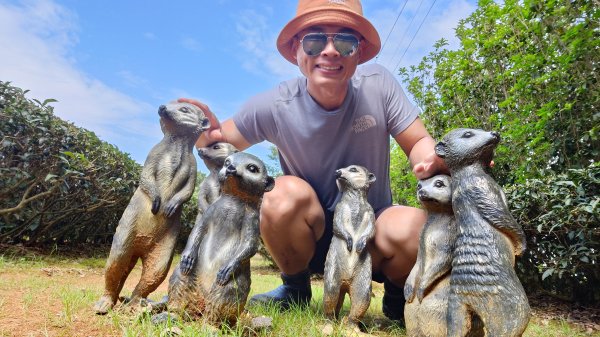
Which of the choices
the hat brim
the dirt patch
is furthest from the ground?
the hat brim

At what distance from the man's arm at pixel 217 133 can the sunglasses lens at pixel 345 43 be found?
946mm

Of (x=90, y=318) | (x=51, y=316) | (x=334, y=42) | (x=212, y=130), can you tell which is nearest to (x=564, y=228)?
(x=334, y=42)

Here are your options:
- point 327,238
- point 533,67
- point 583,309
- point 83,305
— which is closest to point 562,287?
point 583,309

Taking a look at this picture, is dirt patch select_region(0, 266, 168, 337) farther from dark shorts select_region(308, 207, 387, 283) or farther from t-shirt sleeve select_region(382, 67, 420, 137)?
t-shirt sleeve select_region(382, 67, 420, 137)

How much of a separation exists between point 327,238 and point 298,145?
81 centimetres

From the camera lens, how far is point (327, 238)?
344 cm

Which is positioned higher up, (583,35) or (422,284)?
(583,35)

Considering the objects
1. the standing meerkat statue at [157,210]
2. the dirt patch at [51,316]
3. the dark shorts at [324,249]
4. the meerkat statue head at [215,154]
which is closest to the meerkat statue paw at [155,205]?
the standing meerkat statue at [157,210]

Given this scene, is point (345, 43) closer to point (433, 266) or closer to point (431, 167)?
point (431, 167)

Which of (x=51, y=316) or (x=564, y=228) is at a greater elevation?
(x=564, y=228)

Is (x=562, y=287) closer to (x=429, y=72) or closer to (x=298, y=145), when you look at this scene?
(x=298, y=145)

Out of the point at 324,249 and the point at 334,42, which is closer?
the point at 334,42

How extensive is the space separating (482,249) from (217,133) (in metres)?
1.86

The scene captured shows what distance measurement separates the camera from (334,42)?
275cm
